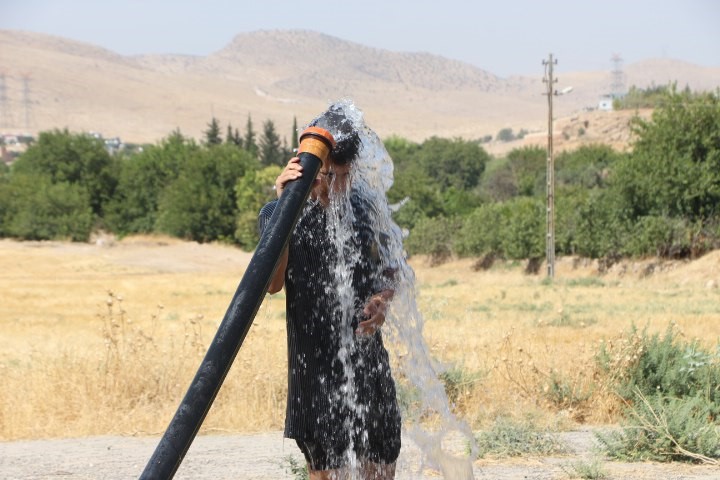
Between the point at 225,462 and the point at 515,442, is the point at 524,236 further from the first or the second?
the point at 225,462

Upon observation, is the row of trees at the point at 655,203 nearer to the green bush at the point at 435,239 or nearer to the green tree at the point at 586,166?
the green bush at the point at 435,239

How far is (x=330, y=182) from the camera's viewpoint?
3609 mm

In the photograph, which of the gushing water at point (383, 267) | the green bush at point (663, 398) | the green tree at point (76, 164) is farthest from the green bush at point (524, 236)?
the gushing water at point (383, 267)

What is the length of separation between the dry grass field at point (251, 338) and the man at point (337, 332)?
1514mm

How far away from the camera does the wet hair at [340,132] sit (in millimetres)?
3359

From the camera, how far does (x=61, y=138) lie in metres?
83.6

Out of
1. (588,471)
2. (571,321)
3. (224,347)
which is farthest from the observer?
(571,321)

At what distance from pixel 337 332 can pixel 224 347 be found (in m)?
1.03

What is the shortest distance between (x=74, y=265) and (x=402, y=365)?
54.4 m

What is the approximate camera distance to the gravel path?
627 centimetres

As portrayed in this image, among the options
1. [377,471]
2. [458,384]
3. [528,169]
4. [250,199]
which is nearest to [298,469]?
[377,471]

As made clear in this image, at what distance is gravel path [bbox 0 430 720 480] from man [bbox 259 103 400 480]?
6.46 feet

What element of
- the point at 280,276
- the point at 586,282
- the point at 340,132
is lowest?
the point at 586,282

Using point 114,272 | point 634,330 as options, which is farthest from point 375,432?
point 114,272
